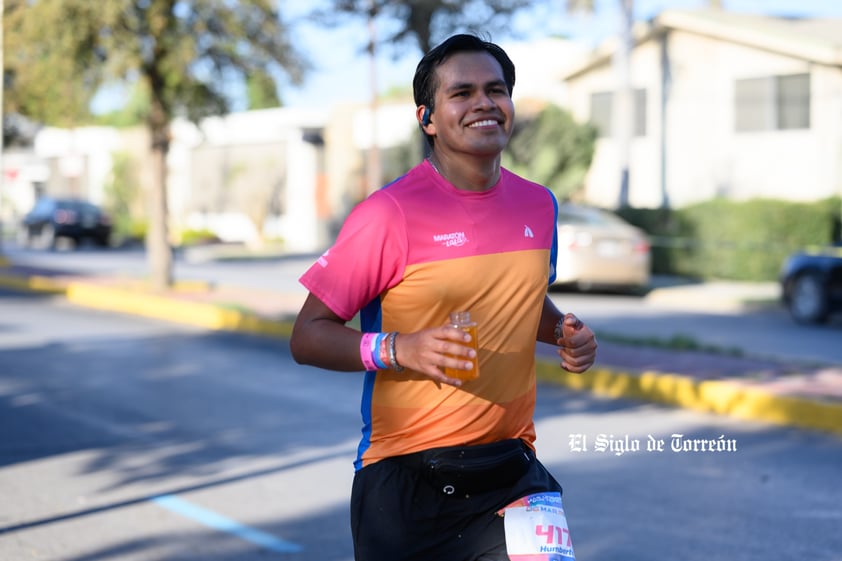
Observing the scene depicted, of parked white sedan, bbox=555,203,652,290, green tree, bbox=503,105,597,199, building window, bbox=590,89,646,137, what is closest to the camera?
parked white sedan, bbox=555,203,652,290

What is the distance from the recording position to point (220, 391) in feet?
34.8

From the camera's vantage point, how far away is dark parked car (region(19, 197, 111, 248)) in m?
37.5

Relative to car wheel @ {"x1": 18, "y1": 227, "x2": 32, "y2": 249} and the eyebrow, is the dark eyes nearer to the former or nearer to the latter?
the eyebrow

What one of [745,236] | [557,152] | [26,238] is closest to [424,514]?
[745,236]

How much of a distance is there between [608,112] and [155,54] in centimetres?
1486

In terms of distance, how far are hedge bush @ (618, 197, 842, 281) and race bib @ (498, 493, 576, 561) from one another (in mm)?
20785

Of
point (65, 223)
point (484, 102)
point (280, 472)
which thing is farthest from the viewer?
point (65, 223)

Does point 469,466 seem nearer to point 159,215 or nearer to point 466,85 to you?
point 466,85

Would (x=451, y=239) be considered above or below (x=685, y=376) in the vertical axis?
above

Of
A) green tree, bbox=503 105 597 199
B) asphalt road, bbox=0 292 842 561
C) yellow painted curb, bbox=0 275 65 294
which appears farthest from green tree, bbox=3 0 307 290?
green tree, bbox=503 105 597 199

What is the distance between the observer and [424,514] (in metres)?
3.10

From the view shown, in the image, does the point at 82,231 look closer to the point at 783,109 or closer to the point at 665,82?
the point at 665,82

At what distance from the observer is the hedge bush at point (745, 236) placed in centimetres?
2312

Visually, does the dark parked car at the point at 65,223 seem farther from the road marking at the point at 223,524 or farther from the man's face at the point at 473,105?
the man's face at the point at 473,105
